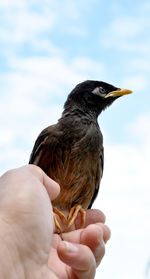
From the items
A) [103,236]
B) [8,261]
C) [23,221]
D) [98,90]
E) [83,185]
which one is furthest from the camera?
[98,90]

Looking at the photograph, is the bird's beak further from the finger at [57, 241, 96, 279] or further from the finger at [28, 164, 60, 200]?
the finger at [57, 241, 96, 279]

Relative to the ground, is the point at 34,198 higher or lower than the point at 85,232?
higher

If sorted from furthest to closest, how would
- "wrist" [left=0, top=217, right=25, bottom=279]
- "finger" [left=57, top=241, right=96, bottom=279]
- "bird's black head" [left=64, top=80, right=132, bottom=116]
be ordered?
"bird's black head" [left=64, top=80, right=132, bottom=116], "finger" [left=57, top=241, right=96, bottom=279], "wrist" [left=0, top=217, right=25, bottom=279]

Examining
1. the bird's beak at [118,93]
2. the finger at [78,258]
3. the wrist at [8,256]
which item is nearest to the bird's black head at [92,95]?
the bird's beak at [118,93]

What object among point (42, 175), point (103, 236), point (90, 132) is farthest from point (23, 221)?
point (90, 132)

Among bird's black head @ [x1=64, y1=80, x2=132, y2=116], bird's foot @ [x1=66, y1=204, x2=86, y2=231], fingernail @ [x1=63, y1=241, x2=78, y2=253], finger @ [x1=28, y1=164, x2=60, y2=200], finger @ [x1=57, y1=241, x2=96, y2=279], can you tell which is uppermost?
bird's black head @ [x1=64, y1=80, x2=132, y2=116]

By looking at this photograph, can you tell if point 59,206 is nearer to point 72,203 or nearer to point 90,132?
point 72,203

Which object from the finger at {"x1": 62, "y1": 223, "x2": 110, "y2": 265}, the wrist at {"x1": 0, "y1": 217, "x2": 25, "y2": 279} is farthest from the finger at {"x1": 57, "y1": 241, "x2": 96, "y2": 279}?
the wrist at {"x1": 0, "y1": 217, "x2": 25, "y2": 279}

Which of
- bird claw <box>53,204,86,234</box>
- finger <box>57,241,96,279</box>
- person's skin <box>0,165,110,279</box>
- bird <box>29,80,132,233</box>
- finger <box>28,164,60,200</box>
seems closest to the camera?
person's skin <box>0,165,110,279</box>
